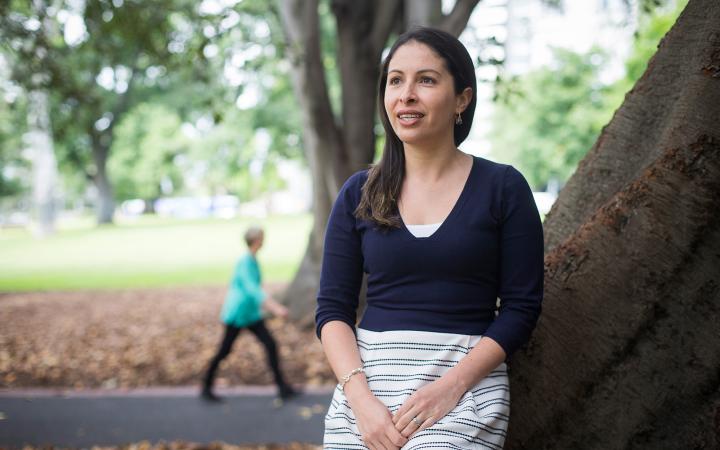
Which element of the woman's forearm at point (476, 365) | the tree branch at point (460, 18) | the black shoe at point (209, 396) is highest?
the tree branch at point (460, 18)

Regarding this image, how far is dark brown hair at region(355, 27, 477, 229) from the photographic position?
2166 mm

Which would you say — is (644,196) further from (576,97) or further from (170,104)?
(170,104)

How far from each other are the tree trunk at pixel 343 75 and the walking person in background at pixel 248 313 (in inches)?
75.1

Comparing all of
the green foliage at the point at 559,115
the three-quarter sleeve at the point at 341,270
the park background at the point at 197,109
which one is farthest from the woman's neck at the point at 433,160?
the green foliage at the point at 559,115

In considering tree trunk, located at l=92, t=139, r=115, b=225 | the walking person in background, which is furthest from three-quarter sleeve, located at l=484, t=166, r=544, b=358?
tree trunk, located at l=92, t=139, r=115, b=225

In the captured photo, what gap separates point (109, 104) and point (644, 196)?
47.5 m

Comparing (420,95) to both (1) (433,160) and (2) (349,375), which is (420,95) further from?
(2) (349,375)

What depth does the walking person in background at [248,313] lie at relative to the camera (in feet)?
21.5

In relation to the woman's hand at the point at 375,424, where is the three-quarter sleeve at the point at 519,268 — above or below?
above

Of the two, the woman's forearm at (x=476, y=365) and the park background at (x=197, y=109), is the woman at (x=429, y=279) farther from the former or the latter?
the park background at (x=197, y=109)

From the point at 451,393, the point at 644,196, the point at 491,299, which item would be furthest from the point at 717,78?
the point at 451,393

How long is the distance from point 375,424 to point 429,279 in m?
0.48

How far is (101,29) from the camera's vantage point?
836cm

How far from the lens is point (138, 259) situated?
23281 mm
